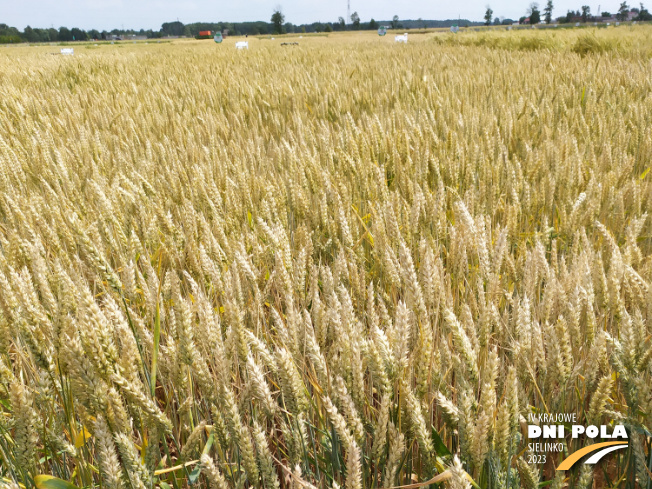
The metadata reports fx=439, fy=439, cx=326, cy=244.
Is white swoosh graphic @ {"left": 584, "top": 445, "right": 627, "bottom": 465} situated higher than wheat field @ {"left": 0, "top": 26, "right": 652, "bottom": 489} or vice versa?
wheat field @ {"left": 0, "top": 26, "right": 652, "bottom": 489}

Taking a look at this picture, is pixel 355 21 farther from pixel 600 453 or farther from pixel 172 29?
pixel 600 453

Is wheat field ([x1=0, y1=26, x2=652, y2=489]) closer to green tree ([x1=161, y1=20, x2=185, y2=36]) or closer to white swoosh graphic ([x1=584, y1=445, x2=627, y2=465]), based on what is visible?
white swoosh graphic ([x1=584, y1=445, x2=627, y2=465])

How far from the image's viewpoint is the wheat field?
2.10ft

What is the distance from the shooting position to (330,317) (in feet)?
2.78

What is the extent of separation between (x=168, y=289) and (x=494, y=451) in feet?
2.44

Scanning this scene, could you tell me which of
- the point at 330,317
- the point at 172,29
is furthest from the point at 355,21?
the point at 330,317

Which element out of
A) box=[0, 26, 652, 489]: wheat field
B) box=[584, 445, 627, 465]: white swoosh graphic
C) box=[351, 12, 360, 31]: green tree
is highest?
box=[351, 12, 360, 31]: green tree

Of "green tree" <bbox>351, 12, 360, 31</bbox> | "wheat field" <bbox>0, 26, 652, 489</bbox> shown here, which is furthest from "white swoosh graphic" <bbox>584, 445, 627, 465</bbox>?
"green tree" <bbox>351, 12, 360, 31</bbox>

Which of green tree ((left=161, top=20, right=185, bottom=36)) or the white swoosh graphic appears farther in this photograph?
Result: green tree ((left=161, top=20, right=185, bottom=36))

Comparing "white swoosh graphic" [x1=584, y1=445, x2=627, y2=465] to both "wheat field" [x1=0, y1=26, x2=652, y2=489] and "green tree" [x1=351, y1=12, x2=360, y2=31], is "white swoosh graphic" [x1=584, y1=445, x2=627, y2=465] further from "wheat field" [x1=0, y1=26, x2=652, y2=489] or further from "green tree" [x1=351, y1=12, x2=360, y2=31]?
"green tree" [x1=351, y1=12, x2=360, y2=31]

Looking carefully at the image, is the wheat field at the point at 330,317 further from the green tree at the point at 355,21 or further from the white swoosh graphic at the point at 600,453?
the green tree at the point at 355,21

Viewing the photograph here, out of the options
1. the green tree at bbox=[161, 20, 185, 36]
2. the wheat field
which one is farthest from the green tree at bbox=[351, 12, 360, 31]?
the wheat field

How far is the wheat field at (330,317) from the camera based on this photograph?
0.64m

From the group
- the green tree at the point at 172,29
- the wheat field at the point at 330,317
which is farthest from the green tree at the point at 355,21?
the wheat field at the point at 330,317
